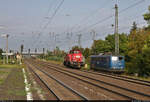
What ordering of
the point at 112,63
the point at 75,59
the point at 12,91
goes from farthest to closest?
the point at 75,59 < the point at 112,63 < the point at 12,91

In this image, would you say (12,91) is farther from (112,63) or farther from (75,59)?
(75,59)

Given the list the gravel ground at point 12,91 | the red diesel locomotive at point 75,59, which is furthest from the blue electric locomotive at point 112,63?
the gravel ground at point 12,91

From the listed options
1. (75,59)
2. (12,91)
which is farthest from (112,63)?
(12,91)

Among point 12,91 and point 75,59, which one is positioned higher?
point 75,59

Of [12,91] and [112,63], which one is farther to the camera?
[112,63]

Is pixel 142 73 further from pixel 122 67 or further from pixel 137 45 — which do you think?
pixel 137 45

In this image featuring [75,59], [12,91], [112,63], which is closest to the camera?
[12,91]

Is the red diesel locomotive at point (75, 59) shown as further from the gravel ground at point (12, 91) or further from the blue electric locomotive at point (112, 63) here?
the gravel ground at point (12, 91)

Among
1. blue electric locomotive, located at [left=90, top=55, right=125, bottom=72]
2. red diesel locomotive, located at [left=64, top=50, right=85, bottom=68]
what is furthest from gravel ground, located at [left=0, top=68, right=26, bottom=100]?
red diesel locomotive, located at [left=64, top=50, right=85, bottom=68]

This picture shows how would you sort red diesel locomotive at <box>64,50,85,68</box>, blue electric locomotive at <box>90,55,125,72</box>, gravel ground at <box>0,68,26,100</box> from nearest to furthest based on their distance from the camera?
1. gravel ground at <box>0,68,26,100</box>
2. blue electric locomotive at <box>90,55,125,72</box>
3. red diesel locomotive at <box>64,50,85,68</box>

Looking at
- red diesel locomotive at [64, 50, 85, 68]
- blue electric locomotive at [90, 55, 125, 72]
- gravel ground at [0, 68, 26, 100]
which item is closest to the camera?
gravel ground at [0, 68, 26, 100]

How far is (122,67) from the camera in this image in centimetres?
2984

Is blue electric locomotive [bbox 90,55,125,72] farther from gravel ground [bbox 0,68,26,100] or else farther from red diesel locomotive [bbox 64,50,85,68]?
gravel ground [bbox 0,68,26,100]

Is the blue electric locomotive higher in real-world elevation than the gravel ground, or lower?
higher
